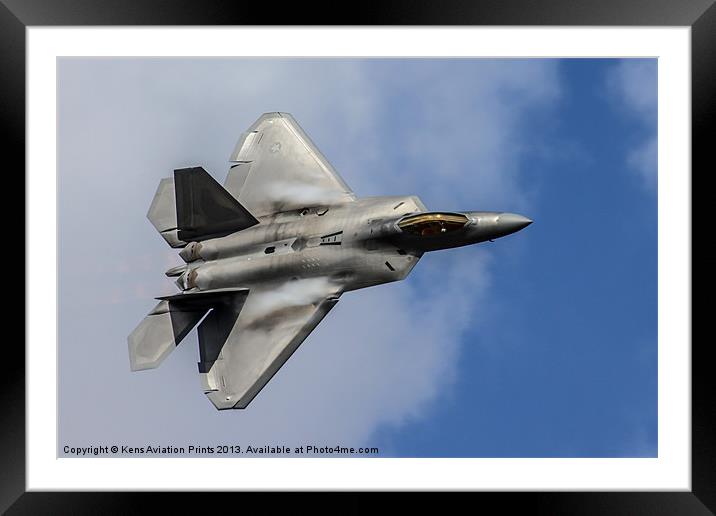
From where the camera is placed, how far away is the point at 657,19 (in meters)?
15.6

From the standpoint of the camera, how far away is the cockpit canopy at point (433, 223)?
1717 cm

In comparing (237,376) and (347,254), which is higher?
(347,254)

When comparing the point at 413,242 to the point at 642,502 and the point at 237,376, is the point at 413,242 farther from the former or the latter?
the point at 642,502

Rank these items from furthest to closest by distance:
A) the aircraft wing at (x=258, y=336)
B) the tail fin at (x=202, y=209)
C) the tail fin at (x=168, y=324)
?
the tail fin at (x=168, y=324)
the tail fin at (x=202, y=209)
the aircraft wing at (x=258, y=336)

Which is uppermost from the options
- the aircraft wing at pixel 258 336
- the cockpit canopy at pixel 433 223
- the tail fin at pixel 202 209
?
the tail fin at pixel 202 209

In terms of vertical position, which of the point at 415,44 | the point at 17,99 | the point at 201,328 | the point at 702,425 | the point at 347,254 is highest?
the point at 415,44

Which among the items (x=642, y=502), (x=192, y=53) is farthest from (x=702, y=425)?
(x=192, y=53)

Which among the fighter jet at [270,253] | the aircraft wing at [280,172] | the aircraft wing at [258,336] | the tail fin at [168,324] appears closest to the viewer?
the fighter jet at [270,253]

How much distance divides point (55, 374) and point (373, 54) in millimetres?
8500

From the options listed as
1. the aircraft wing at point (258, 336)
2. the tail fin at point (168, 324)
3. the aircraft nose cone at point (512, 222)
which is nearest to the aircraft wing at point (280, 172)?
the aircraft wing at point (258, 336)

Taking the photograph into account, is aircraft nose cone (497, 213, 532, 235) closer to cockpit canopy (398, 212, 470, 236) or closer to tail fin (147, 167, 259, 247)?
cockpit canopy (398, 212, 470, 236)

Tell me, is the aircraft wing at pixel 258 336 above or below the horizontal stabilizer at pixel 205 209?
below

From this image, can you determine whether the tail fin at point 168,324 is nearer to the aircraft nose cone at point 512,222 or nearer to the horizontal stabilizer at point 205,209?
the horizontal stabilizer at point 205,209

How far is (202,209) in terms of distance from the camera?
1969 centimetres
